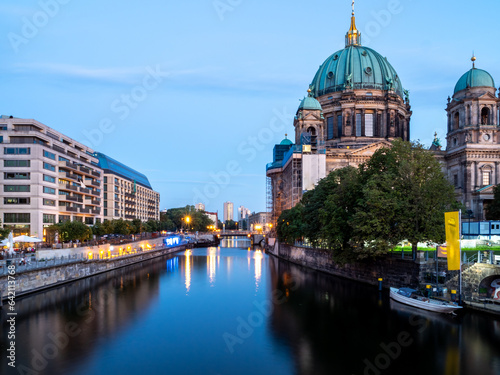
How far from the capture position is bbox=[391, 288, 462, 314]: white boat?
3519 centimetres

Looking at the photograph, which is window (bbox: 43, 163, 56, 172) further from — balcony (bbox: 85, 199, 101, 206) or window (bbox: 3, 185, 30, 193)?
balcony (bbox: 85, 199, 101, 206)

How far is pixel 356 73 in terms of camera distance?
128m

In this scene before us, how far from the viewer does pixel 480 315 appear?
1362 inches

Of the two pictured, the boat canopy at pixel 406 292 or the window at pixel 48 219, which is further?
the window at pixel 48 219

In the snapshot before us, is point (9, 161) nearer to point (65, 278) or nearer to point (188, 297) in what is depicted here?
point (65, 278)

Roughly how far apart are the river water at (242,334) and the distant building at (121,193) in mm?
78653

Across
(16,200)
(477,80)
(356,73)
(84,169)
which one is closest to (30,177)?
(16,200)

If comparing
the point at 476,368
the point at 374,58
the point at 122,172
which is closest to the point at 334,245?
the point at 476,368

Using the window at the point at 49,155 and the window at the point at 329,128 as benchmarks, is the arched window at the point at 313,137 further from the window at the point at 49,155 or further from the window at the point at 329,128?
the window at the point at 49,155

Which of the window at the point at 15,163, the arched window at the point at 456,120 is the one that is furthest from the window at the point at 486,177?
the window at the point at 15,163

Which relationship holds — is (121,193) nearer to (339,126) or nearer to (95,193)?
(95,193)

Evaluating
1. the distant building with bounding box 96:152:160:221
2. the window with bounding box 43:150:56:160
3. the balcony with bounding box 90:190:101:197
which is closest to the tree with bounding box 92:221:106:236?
the balcony with bounding box 90:190:101:197

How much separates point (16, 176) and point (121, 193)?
214 feet

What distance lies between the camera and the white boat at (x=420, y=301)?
35.2m
